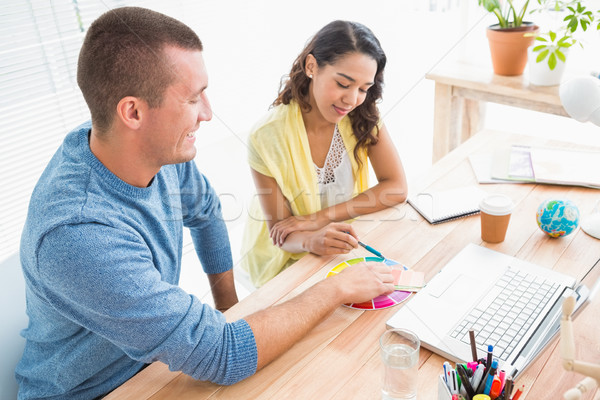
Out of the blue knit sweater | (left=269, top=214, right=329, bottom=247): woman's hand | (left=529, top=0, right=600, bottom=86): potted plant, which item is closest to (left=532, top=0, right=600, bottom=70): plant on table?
(left=529, top=0, right=600, bottom=86): potted plant

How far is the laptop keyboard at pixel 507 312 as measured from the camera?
0.79 meters

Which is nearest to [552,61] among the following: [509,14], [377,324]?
[509,14]

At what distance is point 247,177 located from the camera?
951 mm

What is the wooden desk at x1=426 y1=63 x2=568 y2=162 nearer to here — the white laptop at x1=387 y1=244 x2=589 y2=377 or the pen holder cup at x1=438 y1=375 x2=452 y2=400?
the white laptop at x1=387 y1=244 x2=589 y2=377

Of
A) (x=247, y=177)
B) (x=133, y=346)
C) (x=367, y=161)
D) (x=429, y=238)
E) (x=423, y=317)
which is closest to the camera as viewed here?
(x=133, y=346)

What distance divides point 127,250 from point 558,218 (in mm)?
794

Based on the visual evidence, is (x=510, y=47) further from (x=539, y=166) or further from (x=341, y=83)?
(x=341, y=83)

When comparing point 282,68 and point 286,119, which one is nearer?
point 282,68

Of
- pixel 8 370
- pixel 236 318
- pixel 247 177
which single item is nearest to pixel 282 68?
pixel 247 177

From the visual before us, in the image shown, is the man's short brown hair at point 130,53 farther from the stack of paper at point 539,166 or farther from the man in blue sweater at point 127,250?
the stack of paper at point 539,166

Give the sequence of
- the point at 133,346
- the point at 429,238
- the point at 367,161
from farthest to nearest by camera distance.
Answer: the point at 367,161 → the point at 429,238 → the point at 133,346

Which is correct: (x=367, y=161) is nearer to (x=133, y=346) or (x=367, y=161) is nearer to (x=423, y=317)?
(x=423, y=317)

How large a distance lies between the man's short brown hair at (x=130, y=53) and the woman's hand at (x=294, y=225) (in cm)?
54

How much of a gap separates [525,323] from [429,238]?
29 cm
